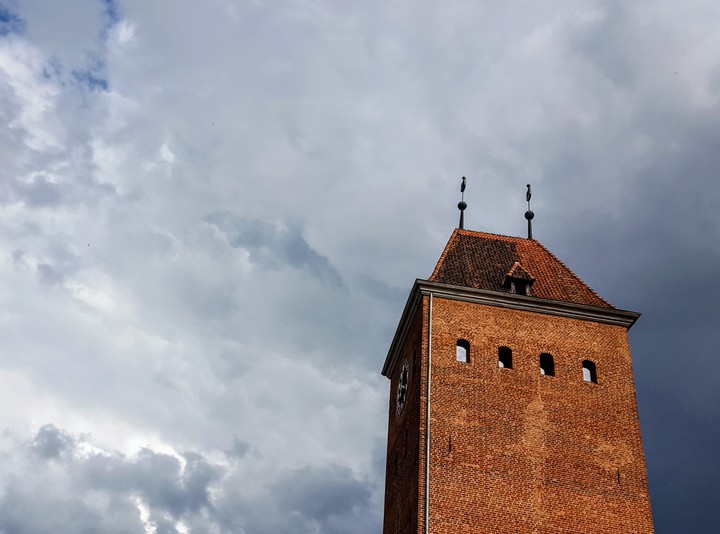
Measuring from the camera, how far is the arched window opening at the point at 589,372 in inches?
1203

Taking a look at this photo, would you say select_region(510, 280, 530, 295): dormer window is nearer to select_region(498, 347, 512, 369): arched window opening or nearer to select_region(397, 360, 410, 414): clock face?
select_region(498, 347, 512, 369): arched window opening

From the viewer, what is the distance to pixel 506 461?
27812 millimetres

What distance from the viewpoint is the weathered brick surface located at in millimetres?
26891

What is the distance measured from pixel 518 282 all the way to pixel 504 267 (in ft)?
7.03

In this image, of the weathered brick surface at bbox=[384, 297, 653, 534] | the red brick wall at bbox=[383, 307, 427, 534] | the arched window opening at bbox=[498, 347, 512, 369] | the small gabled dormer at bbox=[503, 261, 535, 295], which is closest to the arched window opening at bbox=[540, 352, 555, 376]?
the weathered brick surface at bbox=[384, 297, 653, 534]

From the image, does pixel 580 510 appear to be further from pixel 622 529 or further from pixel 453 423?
pixel 453 423

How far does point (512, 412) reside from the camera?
2894cm

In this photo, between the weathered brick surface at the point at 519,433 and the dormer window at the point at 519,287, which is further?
the dormer window at the point at 519,287

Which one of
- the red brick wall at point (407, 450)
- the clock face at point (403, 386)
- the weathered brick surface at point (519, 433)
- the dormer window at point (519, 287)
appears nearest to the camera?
the weathered brick surface at point (519, 433)

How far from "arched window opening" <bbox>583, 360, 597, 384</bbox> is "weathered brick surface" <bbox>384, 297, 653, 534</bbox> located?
163 millimetres

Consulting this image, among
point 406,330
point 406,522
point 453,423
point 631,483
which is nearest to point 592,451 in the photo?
point 631,483

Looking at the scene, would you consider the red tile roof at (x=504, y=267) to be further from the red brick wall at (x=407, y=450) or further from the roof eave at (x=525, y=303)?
the red brick wall at (x=407, y=450)

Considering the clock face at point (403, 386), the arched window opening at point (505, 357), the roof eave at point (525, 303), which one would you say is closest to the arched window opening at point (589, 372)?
the roof eave at point (525, 303)

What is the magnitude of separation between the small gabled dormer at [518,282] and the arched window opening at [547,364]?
107 inches
